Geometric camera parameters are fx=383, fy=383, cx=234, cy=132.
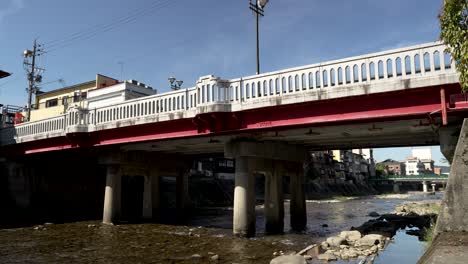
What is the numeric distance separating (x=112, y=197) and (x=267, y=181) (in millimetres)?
14172

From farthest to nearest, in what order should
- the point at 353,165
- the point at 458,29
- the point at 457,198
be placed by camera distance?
1. the point at 353,165
2. the point at 457,198
3. the point at 458,29

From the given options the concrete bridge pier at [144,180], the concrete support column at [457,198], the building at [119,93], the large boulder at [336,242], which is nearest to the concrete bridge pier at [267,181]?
the large boulder at [336,242]

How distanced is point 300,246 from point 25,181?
3119cm

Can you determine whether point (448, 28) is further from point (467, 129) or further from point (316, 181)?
point (316, 181)

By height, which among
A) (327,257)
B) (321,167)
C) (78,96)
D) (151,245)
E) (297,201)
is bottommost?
(151,245)

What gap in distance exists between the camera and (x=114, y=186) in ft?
107

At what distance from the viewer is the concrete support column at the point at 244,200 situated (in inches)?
917

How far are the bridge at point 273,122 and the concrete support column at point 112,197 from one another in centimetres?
Result: 9

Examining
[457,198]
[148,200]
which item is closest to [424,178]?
[148,200]

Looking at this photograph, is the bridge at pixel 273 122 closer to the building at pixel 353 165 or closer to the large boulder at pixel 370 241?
the large boulder at pixel 370 241

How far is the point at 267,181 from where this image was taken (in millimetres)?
26531

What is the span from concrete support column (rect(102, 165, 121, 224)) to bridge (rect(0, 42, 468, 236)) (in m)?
0.09

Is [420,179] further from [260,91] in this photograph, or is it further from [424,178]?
[260,91]

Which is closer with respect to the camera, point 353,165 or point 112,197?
point 112,197
